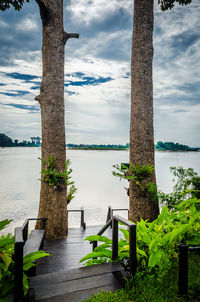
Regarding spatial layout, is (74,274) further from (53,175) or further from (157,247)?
(53,175)

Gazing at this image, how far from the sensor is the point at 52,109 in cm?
686

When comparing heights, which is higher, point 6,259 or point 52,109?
point 52,109

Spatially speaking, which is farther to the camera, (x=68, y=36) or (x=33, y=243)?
(x=68, y=36)

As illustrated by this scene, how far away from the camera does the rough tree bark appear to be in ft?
22.3

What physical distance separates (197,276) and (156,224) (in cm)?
93

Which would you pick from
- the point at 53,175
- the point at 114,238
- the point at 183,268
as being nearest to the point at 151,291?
the point at 183,268

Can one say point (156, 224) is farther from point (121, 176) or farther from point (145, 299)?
point (121, 176)

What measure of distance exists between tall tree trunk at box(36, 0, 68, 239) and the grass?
4.56 meters

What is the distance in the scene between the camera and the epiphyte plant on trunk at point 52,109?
6801mm

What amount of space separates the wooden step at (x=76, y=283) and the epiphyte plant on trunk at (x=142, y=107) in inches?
152

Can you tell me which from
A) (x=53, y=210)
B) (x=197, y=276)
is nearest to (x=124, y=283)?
(x=197, y=276)

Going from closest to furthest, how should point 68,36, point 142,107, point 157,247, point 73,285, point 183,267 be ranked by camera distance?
1. point 183,267
2. point 73,285
3. point 157,247
4. point 142,107
5. point 68,36

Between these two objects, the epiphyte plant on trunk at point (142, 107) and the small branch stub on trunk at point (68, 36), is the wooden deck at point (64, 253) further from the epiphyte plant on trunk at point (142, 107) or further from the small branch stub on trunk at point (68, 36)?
the small branch stub on trunk at point (68, 36)

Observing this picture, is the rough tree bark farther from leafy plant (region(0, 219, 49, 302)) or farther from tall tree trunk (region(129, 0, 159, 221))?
leafy plant (region(0, 219, 49, 302))
